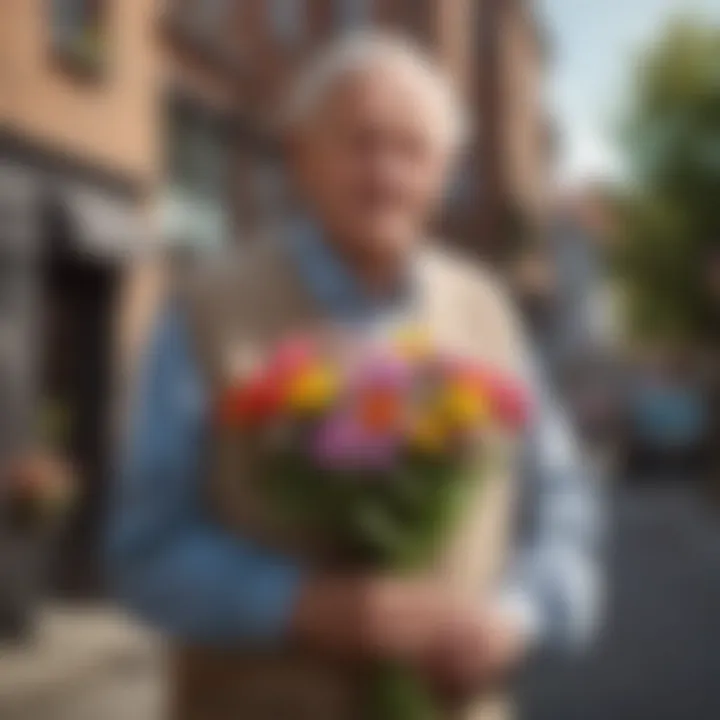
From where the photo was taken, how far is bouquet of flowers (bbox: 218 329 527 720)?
567 mm

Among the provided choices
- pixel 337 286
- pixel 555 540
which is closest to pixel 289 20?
pixel 337 286

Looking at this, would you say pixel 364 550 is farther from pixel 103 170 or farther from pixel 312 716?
pixel 103 170

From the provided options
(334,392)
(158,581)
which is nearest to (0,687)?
(158,581)

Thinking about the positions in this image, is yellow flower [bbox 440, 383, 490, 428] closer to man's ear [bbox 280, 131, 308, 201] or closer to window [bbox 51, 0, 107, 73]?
man's ear [bbox 280, 131, 308, 201]

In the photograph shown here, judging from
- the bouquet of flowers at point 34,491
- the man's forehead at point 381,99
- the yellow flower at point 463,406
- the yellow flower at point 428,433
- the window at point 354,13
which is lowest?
the yellow flower at point 428,433

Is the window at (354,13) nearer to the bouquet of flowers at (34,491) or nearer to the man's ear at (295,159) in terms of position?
the man's ear at (295,159)

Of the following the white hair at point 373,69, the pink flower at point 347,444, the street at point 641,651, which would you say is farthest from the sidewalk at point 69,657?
the white hair at point 373,69

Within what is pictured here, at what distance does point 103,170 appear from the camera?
690 millimetres

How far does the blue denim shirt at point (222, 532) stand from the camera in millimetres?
587

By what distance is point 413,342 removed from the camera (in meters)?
0.59

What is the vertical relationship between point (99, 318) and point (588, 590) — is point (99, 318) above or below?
above

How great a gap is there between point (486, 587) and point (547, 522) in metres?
0.04

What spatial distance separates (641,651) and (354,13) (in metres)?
0.30

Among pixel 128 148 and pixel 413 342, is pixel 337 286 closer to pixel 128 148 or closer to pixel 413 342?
pixel 413 342
